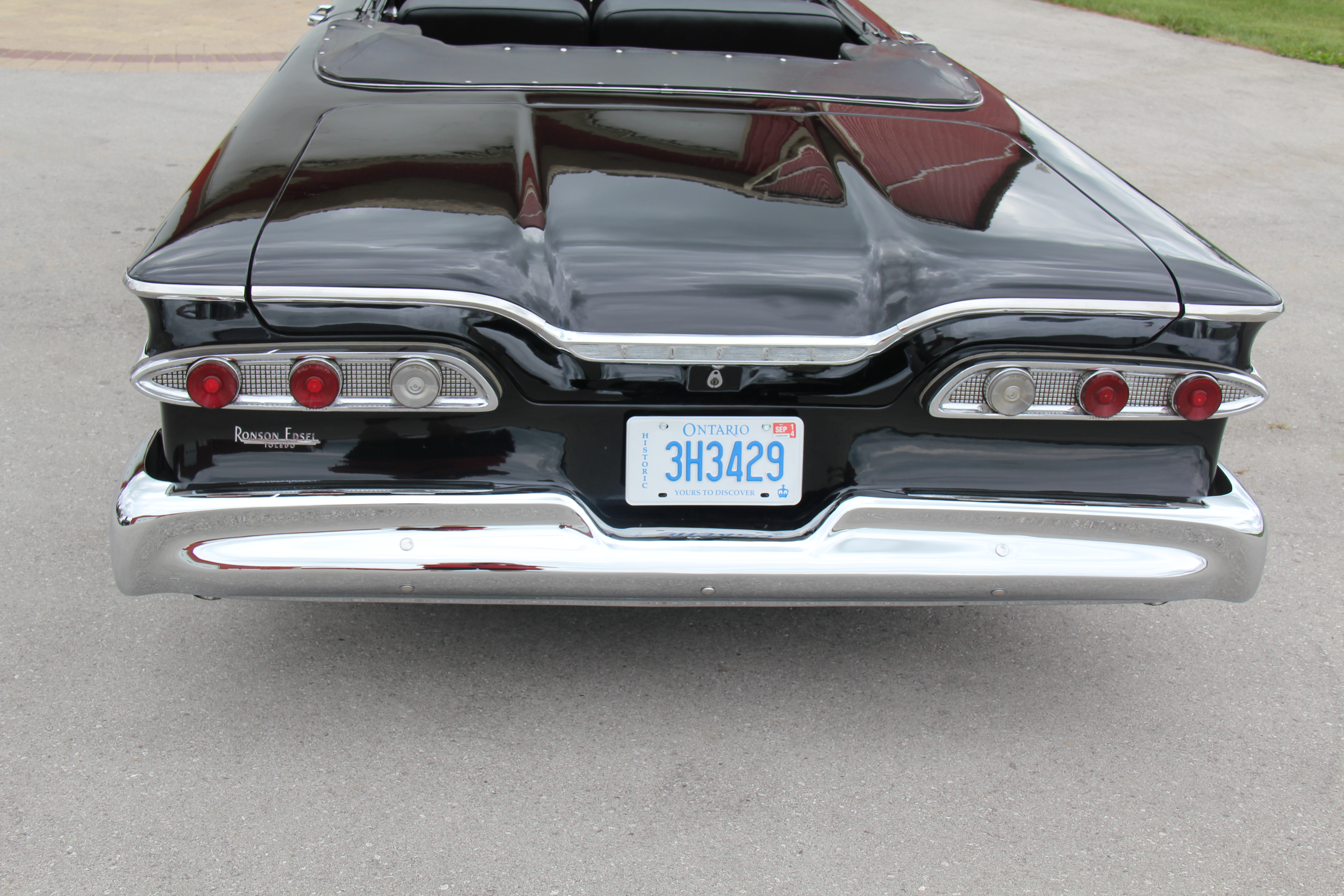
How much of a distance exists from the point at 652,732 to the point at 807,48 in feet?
7.25

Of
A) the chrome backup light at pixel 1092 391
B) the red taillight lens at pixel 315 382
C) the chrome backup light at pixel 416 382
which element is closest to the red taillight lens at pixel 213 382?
the red taillight lens at pixel 315 382

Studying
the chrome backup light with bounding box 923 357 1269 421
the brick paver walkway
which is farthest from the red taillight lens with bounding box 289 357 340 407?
the brick paver walkway

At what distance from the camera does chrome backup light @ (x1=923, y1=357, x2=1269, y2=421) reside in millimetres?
2152

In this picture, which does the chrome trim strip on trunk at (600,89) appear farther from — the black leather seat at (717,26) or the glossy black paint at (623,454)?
the glossy black paint at (623,454)

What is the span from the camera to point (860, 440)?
2.21m

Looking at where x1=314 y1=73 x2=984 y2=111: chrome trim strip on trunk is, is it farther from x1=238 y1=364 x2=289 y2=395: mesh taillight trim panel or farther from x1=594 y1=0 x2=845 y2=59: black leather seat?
x1=238 y1=364 x2=289 y2=395: mesh taillight trim panel

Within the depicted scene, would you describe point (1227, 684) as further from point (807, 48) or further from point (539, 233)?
point (807, 48)

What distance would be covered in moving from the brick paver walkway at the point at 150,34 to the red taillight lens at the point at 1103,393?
25.8ft

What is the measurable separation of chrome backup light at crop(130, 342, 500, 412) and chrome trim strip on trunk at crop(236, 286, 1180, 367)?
0.09 m

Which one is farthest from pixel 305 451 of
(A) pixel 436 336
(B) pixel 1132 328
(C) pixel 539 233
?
(B) pixel 1132 328

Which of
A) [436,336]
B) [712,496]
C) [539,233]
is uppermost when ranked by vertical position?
[539,233]

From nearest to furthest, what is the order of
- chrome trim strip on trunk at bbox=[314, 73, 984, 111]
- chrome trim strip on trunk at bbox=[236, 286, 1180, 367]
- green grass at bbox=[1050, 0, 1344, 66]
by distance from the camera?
chrome trim strip on trunk at bbox=[236, 286, 1180, 367], chrome trim strip on trunk at bbox=[314, 73, 984, 111], green grass at bbox=[1050, 0, 1344, 66]

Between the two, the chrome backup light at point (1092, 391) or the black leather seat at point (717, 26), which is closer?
the chrome backup light at point (1092, 391)

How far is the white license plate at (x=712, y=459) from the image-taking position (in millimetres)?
2158
